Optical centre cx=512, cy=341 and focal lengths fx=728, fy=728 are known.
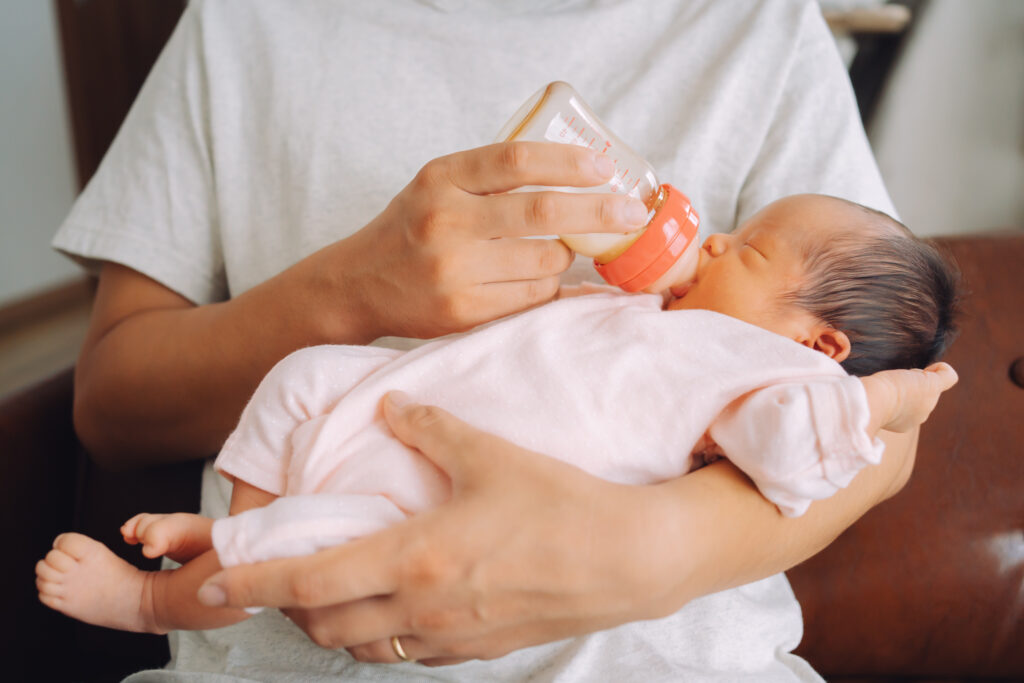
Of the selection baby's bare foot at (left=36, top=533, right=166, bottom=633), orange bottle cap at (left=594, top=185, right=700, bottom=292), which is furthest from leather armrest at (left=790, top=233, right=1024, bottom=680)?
baby's bare foot at (left=36, top=533, right=166, bottom=633)

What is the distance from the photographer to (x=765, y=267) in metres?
0.87

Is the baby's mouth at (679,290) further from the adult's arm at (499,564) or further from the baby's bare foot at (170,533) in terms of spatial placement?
the baby's bare foot at (170,533)

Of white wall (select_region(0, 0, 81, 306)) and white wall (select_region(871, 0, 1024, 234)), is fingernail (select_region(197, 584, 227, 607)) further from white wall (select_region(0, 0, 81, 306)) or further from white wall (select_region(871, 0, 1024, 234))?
white wall (select_region(0, 0, 81, 306))

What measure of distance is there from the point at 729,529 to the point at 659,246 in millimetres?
311

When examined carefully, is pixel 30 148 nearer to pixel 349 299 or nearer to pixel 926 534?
pixel 349 299

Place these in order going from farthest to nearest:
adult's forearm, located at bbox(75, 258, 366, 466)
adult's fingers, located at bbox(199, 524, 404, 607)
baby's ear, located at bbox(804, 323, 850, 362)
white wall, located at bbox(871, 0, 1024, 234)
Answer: white wall, located at bbox(871, 0, 1024, 234)
adult's forearm, located at bbox(75, 258, 366, 466)
baby's ear, located at bbox(804, 323, 850, 362)
adult's fingers, located at bbox(199, 524, 404, 607)

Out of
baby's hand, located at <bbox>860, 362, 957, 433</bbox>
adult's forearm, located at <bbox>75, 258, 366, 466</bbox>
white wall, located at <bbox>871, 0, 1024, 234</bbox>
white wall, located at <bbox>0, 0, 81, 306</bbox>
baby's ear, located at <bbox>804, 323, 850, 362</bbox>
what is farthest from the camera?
white wall, located at <bbox>0, 0, 81, 306</bbox>

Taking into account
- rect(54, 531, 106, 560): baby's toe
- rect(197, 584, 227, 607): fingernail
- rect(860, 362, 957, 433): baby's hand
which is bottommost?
rect(54, 531, 106, 560): baby's toe

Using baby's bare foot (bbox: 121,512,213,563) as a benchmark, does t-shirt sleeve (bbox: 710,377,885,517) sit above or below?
above

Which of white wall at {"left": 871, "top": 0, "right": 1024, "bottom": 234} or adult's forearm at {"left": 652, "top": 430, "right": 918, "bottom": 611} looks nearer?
adult's forearm at {"left": 652, "top": 430, "right": 918, "bottom": 611}

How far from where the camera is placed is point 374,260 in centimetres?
84

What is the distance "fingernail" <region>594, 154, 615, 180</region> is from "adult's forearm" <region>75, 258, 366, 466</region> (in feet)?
1.21

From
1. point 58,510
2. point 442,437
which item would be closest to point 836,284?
point 442,437

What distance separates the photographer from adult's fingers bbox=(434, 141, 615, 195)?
73cm
